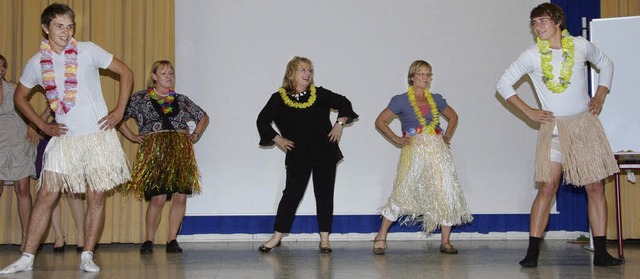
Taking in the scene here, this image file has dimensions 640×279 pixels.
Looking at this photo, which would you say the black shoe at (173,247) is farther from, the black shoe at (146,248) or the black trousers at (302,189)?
the black trousers at (302,189)

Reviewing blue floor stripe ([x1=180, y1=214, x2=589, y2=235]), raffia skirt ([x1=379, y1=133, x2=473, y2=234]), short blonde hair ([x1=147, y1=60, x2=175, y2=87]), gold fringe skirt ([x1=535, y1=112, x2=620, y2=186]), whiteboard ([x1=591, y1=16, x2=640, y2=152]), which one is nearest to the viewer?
gold fringe skirt ([x1=535, y1=112, x2=620, y2=186])

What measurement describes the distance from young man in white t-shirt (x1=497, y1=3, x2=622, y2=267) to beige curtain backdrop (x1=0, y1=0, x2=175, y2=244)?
282 centimetres

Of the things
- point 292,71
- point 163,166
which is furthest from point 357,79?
point 163,166

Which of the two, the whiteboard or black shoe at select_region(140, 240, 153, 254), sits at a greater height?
the whiteboard

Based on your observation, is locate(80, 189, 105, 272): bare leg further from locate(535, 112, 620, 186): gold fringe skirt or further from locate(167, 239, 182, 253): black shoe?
locate(535, 112, 620, 186): gold fringe skirt

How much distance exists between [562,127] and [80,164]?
268 centimetres

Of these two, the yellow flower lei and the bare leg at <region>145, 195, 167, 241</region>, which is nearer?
the yellow flower lei

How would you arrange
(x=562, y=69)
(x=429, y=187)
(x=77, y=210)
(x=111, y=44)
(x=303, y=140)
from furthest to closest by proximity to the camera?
(x=111, y=44) < (x=77, y=210) < (x=303, y=140) < (x=429, y=187) < (x=562, y=69)

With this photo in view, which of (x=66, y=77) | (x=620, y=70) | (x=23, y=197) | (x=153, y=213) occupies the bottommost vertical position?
(x=153, y=213)

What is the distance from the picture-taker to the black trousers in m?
5.38

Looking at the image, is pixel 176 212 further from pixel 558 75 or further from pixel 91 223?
pixel 558 75

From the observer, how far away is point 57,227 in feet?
18.6

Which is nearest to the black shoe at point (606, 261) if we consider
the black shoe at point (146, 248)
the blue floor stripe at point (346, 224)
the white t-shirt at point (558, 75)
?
the white t-shirt at point (558, 75)

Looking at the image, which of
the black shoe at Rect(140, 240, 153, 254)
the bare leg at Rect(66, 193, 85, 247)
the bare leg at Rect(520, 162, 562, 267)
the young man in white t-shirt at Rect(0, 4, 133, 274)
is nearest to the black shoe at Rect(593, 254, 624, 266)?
the bare leg at Rect(520, 162, 562, 267)
